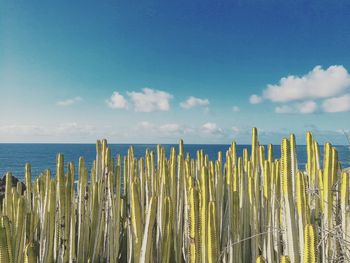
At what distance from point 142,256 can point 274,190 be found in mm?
677

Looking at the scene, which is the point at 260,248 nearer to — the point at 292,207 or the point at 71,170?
the point at 292,207

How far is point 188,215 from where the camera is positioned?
1541 millimetres

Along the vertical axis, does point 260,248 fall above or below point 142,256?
below

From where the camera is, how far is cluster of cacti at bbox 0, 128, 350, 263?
1.00 m

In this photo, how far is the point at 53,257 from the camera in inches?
58.7

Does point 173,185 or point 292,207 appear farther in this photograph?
point 173,185

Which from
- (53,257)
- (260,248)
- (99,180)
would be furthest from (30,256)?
(260,248)

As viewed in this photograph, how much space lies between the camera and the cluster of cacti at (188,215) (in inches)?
39.2

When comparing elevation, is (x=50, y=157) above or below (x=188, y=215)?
below

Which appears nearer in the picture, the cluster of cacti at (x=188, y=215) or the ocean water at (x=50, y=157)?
the cluster of cacti at (x=188, y=215)

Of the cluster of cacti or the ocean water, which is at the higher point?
the cluster of cacti

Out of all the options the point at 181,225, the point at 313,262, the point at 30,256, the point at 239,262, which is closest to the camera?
the point at 313,262

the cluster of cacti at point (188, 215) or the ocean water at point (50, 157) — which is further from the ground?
the cluster of cacti at point (188, 215)

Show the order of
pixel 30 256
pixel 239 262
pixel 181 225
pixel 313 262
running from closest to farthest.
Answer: pixel 313 262 < pixel 30 256 < pixel 239 262 < pixel 181 225
